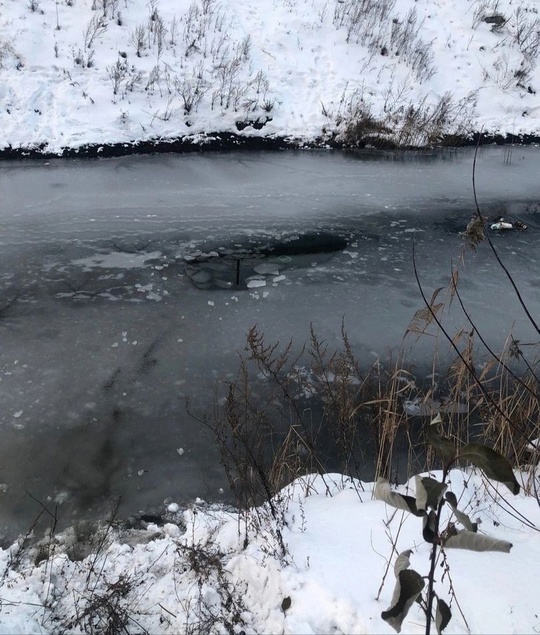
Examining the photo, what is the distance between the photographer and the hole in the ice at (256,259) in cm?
505

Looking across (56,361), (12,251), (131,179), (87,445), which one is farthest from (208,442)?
(131,179)

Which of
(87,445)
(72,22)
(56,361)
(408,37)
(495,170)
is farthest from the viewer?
(408,37)

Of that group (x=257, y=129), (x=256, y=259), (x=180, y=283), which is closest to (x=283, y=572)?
(x=180, y=283)

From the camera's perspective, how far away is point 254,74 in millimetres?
9586

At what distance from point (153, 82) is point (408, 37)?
567cm

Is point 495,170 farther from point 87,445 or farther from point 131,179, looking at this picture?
point 87,445

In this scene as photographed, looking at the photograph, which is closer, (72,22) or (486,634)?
(486,634)

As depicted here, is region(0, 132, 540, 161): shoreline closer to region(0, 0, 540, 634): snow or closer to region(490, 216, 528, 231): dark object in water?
region(0, 0, 540, 634): snow

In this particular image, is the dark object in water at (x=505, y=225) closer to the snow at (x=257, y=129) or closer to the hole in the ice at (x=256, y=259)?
the hole in the ice at (x=256, y=259)

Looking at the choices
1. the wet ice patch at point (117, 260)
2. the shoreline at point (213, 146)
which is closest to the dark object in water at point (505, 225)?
the shoreline at point (213, 146)

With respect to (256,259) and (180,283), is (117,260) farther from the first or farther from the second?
(256,259)

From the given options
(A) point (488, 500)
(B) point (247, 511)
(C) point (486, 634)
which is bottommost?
(B) point (247, 511)

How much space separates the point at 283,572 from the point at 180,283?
3316 millimetres

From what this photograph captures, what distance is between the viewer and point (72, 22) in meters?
9.48
